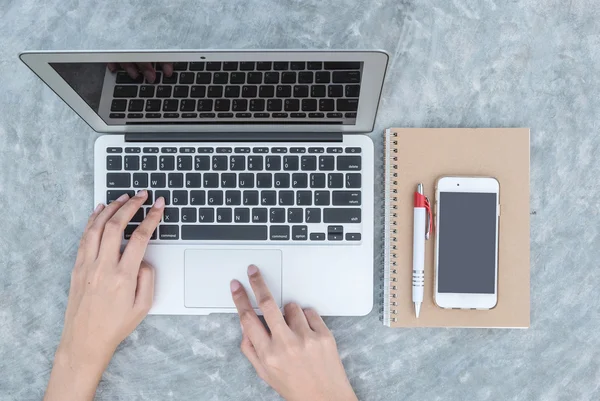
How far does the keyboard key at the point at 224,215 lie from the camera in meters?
0.81

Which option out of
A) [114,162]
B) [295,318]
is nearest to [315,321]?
[295,318]

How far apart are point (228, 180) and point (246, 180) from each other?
0.10ft

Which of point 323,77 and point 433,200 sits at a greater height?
point 323,77

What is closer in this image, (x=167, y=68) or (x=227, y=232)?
(x=167, y=68)

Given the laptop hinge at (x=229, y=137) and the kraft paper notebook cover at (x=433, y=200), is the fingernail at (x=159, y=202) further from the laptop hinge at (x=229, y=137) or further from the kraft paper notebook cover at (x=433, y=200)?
the kraft paper notebook cover at (x=433, y=200)

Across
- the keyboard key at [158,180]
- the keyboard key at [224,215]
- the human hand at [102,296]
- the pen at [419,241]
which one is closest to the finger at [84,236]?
the human hand at [102,296]

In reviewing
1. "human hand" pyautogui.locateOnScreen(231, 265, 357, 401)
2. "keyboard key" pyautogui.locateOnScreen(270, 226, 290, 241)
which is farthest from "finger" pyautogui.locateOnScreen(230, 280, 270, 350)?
"keyboard key" pyautogui.locateOnScreen(270, 226, 290, 241)

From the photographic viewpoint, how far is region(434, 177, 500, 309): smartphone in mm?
815

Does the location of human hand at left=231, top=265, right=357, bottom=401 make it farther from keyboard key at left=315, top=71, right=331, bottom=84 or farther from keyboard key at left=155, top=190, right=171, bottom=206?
keyboard key at left=315, top=71, right=331, bottom=84

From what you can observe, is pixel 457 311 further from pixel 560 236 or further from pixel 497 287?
pixel 560 236

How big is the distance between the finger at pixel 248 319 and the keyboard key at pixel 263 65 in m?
0.38

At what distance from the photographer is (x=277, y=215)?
812 millimetres

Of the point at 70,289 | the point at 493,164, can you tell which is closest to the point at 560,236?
the point at 493,164

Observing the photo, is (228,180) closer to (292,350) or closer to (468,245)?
(292,350)
